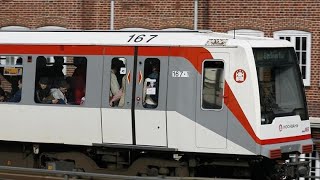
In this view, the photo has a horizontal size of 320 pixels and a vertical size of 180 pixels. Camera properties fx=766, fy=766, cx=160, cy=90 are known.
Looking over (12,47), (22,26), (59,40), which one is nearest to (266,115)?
(59,40)

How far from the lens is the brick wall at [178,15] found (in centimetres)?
2183

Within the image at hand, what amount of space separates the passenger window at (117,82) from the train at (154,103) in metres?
0.02

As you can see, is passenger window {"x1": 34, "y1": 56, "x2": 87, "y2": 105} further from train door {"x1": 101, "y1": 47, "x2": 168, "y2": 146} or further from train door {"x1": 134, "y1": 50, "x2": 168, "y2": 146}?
train door {"x1": 134, "y1": 50, "x2": 168, "y2": 146}

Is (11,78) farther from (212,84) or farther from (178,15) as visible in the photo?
(178,15)

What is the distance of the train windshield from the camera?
1323 centimetres

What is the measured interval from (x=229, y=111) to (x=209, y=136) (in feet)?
1.81

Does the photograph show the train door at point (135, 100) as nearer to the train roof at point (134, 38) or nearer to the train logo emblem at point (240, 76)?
the train roof at point (134, 38)

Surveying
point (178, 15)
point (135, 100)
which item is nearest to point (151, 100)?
point (135, 100)

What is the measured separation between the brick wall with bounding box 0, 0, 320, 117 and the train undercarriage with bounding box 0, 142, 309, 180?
320 inches

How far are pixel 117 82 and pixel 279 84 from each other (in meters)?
2.90

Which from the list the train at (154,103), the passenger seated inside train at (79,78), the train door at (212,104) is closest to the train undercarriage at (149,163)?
the train at (154,103)

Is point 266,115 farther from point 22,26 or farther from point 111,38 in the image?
point 22,26

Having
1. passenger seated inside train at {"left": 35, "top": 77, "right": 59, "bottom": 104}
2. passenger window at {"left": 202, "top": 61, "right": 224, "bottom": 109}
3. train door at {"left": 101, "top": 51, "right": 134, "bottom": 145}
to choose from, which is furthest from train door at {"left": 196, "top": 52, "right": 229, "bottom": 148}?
passenger seated inside train at {"left": 35, "top": 77, "right": 59, "bottom": 104}

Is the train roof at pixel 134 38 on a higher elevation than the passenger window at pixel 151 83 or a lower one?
higher
